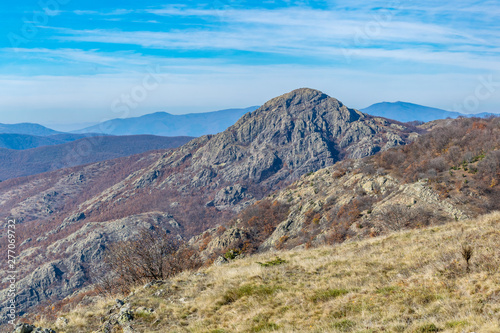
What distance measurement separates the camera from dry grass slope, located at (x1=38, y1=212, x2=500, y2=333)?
28.1 feet

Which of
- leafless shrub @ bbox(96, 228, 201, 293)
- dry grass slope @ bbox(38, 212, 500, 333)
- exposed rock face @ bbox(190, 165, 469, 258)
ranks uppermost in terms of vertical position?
dry grass slope @ bbox(38, 212, 500, 333)

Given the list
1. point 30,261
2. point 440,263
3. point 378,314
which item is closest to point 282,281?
point 378,314

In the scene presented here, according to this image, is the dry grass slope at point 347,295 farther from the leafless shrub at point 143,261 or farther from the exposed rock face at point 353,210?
the exposed rock face at point 353,210

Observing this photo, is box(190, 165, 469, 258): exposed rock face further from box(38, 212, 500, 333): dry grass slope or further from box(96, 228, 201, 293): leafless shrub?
→ box(96, 228, 201, 293): leafless shrub

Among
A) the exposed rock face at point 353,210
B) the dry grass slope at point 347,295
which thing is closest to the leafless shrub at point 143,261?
the dry grass slope at point 347,295

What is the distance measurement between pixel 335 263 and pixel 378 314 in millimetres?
7066

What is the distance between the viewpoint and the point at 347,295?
10.9 meters

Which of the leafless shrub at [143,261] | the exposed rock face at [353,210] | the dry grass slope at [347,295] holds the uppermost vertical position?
the dry grass slope at [347,295]

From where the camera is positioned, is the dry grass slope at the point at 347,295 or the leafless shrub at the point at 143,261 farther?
the leafless shrub at the point at 143,261

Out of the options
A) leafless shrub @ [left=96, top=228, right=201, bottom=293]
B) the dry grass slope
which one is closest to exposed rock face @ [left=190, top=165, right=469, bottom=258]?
the dry grass slope

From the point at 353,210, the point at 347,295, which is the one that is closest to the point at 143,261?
the point at 347,295

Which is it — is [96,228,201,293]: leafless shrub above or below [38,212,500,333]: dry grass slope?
below

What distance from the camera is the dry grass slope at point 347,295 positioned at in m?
8.56

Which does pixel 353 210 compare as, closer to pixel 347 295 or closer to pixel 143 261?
pixel 143 261
